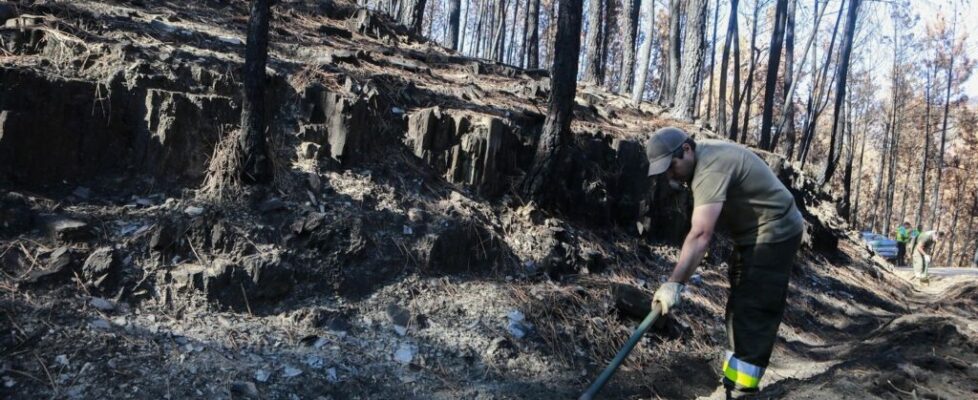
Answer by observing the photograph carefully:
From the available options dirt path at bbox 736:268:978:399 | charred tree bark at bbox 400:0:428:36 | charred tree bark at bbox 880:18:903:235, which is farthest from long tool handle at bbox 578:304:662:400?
charred tree bark at bbox 880:18:903:235

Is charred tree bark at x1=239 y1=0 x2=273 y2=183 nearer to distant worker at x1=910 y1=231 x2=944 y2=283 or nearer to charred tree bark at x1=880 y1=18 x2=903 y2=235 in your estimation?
distant worker at x1=910 y1=231 x2=944 y2=283

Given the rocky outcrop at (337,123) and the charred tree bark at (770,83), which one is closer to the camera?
the rocky outcrop at (337,123)

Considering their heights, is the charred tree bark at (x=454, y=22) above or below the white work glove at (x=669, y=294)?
above

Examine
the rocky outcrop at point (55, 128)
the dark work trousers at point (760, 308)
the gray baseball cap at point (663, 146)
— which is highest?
the gray baseball cap at point (663, 146)

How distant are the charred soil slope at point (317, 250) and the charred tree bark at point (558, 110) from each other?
0.24 meters

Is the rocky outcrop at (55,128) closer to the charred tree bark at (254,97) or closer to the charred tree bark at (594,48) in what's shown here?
the charred tree bark at (254,97)

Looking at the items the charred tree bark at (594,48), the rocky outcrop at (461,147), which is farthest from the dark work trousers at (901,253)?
the rocky outcrop at (461,147)

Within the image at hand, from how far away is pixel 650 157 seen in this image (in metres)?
3.75

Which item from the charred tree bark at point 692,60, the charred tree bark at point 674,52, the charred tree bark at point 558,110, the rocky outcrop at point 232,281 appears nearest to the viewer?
the rocky outcrop at point 232,281

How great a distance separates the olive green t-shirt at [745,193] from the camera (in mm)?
3666

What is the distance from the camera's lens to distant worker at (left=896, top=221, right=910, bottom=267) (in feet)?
66.9

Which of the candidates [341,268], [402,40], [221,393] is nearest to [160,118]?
[341,268]

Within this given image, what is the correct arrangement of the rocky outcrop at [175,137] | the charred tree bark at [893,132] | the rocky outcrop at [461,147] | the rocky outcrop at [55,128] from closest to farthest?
1. the rocky outcrop at [55,128]
2. the rocky outcrop at [175,137]
3. the rocky outcrop at [461,147]
4. the charred tree bark at [893,132]

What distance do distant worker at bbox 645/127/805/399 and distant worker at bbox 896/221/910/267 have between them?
20509 millimetres
